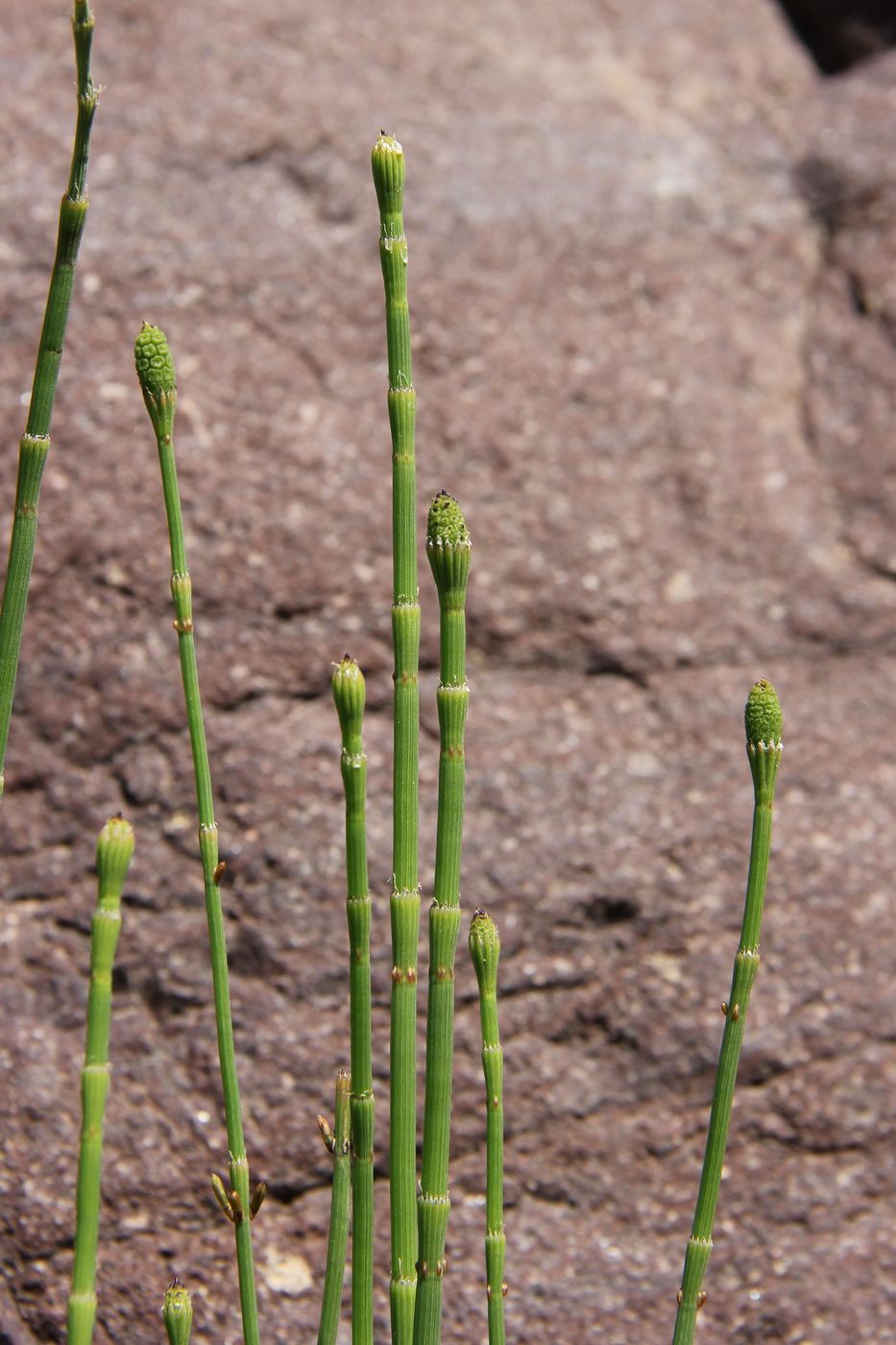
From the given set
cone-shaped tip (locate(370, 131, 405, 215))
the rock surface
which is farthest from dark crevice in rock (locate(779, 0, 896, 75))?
cone-shaped tip (locate(370, 131, 405, 215))

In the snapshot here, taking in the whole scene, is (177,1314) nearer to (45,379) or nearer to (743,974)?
(743,974)

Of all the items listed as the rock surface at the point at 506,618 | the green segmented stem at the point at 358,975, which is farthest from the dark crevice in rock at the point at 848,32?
the green segmented stem at the point at 358,975

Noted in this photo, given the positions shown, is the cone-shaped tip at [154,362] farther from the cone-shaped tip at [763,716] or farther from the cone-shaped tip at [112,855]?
the cone-shaped tip at [763,716]

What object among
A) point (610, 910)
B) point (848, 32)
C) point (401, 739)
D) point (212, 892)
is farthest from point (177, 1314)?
point (848, 32)

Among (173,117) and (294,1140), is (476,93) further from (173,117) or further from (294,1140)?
(294,1140)

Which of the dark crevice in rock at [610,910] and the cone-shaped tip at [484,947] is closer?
the cone-shaped tip at [484,947]

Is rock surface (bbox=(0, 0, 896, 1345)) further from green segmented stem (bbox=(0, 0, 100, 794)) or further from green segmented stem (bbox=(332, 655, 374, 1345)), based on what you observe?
green segmented stem (bbox=(0, 0, 100, 794))
